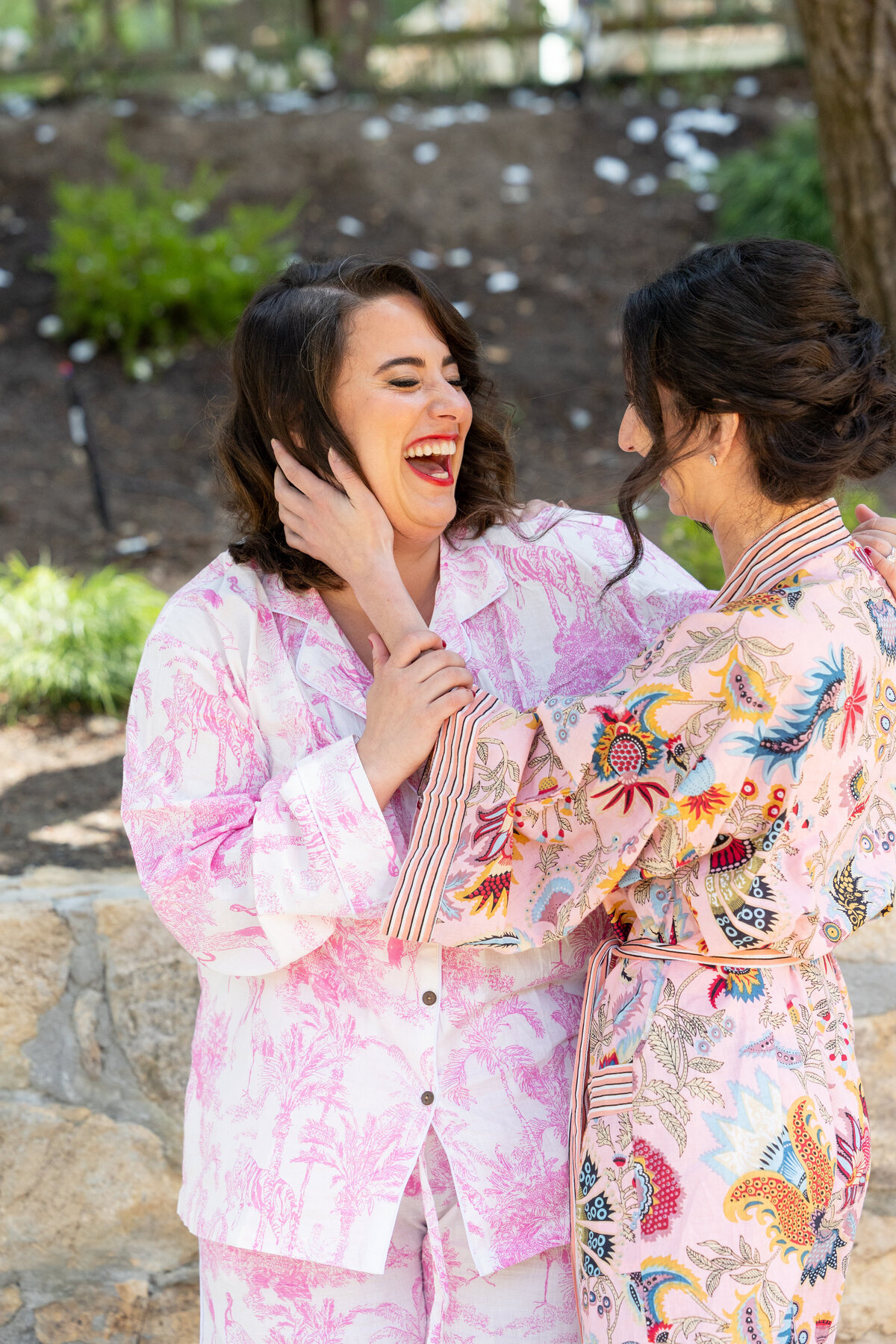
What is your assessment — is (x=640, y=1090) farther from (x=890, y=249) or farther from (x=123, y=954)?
(x=890, y=249)

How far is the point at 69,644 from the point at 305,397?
2.53 meters

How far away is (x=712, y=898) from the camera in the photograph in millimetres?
1592

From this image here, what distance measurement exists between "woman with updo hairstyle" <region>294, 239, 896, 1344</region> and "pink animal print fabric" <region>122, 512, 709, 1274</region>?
0.11 m

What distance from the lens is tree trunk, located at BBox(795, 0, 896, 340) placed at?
441cm

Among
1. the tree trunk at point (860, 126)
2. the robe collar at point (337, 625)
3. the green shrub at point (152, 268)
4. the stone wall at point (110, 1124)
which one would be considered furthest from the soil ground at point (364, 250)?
the robe collar at point (337, 625)

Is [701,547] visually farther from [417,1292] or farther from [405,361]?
[417,1292]

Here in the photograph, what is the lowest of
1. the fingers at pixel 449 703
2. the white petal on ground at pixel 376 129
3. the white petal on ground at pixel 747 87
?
the fingers at pixel 449 703

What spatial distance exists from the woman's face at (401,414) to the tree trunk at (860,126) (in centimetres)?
291

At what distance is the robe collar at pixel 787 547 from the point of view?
1.63 meters

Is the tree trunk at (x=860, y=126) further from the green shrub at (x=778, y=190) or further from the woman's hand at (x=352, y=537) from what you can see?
the woman's hand at (x=352, y=537)

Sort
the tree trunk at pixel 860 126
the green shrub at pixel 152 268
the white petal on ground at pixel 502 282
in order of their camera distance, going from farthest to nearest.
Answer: the white petal on ground at pixel 502 282
the green shrub at pixel 152 268
the tree trunk at pixel 860 126

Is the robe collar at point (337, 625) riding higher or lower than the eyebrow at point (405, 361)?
lower

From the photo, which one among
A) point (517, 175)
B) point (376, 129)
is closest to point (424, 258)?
point (517, 175)

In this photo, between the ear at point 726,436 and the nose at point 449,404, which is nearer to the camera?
the ear at point 726,436
